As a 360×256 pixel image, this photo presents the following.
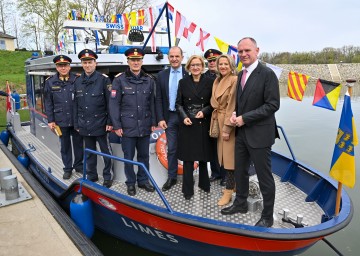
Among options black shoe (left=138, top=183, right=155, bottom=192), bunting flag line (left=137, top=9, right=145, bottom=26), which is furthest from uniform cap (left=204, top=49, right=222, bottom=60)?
bunting flag line (left=137, top=9, right=145, bottom=26)

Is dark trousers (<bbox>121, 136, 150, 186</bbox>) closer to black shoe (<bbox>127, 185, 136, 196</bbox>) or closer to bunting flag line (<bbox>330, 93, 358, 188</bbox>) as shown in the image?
black shoe (<bbox>127, 185, 136, 196</bbox>)

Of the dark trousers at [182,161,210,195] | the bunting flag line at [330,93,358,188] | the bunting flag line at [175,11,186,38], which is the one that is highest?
the bunting flag line at [175,11,186,38]

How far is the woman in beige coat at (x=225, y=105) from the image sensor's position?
10.0ft

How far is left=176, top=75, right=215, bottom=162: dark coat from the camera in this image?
3316 millimetres

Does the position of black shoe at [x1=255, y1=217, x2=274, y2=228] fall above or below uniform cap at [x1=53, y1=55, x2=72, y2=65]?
below

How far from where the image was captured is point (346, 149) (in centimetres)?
269

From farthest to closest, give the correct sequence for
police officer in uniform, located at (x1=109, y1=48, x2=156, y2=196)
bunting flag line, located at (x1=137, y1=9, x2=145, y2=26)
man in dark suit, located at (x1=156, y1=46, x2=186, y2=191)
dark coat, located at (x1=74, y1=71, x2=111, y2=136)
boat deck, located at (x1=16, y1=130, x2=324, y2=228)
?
bunting flag line, located at (x1=137, y1=9, x2=145, y2=26) → dark coat, located at (x1=74, y1=71, x2=111, y2=136) → man in dark suit, located at (x1=156, y1=46, x2=186, y2=191) → police officer in uniform, located at (x1=109, y1=48, x2=156, y2=196) → boat deck, located at (x1=16, y1=130, x2=324, y2=228)

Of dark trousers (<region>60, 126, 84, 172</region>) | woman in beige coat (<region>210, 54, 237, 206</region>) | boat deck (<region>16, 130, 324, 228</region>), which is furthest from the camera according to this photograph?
dark trousers (<region>60, 126, 84, 172</region>)

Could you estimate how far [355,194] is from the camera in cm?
570

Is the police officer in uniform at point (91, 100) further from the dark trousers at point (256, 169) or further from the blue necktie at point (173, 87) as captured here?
the dark trousers at point (256, 169)

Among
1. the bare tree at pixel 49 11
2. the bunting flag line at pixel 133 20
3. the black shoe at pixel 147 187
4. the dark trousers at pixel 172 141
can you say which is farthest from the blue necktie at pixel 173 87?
the bare tree at pixel 49 11

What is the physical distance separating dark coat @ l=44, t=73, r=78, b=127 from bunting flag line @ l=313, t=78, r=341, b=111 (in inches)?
124

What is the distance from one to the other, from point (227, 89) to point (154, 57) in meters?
2.02

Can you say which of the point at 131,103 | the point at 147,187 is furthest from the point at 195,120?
the point at 147,187
